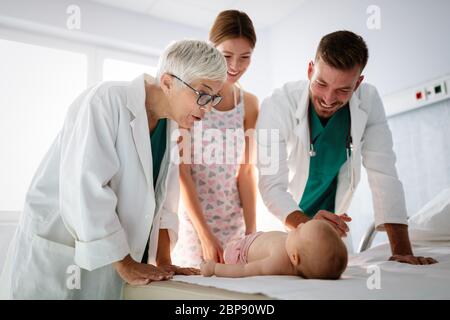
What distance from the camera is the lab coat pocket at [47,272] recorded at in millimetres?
1202

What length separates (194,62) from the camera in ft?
4.58

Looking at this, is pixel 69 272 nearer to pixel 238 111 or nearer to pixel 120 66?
pixel 238 111

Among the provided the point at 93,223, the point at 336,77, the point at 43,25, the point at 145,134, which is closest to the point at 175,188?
the point at 145,134

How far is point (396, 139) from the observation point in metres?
2.96

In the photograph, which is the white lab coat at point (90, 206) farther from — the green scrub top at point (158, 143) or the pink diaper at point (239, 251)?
the pink diaper at point (239, 251)

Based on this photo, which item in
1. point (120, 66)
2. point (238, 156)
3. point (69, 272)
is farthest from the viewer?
point (120, 66)

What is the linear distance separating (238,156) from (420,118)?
1495mm

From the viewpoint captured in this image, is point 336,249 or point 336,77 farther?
point 336,77

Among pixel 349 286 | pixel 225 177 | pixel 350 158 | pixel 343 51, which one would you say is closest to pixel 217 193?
pixel 225 177

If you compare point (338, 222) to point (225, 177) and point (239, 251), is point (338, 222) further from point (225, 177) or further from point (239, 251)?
point (225, 177)

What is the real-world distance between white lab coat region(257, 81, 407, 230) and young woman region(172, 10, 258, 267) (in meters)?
0.19

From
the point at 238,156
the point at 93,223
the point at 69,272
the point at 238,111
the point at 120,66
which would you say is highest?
the point at 120,66

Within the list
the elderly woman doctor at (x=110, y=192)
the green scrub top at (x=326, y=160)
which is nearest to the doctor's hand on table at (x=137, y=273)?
the elderly woman doctor at (x=110, y=192)

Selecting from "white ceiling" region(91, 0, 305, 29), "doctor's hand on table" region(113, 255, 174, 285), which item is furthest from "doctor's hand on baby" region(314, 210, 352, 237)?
"white ceiling" region(91, 0, 305, 29)
